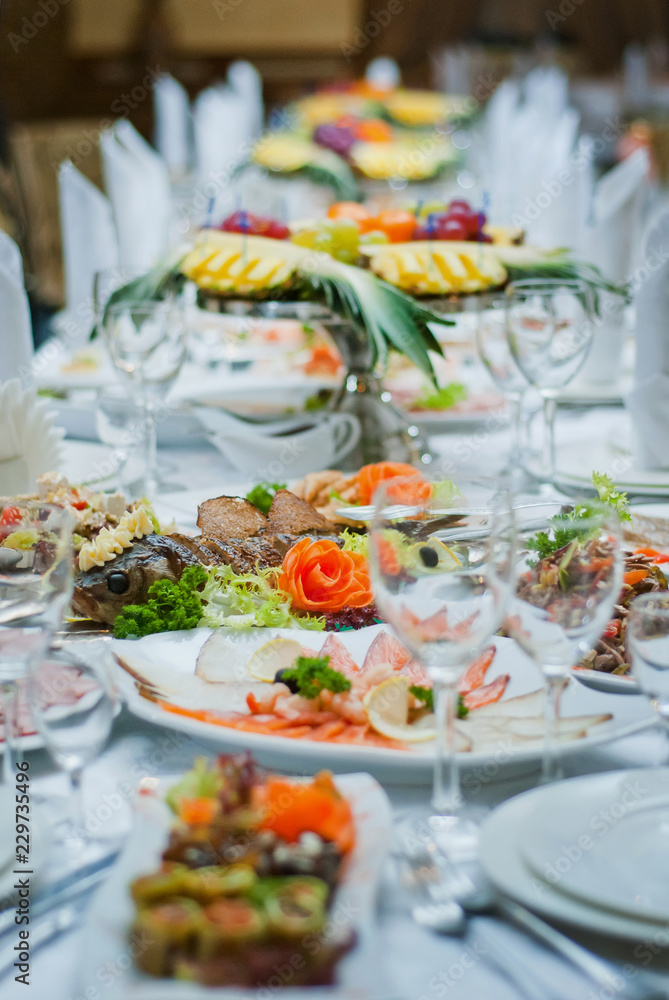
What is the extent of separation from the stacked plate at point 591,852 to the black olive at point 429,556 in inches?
7.8

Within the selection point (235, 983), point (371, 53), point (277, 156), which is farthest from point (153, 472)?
point (371, 53)

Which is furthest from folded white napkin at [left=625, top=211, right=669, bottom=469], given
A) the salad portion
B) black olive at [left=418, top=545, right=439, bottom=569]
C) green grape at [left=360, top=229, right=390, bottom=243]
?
the salad portion

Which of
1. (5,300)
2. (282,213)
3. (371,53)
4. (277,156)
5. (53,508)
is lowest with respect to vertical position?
(53,508)

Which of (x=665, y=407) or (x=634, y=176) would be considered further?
(x=634, y=176)

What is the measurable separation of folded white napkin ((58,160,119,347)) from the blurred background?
14.4ft

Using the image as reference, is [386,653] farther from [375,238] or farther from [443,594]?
[375,238]

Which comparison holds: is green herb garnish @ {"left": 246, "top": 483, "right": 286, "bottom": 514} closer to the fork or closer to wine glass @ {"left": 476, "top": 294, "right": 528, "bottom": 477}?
wine glass @ {"left": 476, "top": 294, "right": 528, "bottom": 477}

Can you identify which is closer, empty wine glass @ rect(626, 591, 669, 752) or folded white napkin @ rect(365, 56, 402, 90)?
empty wine glass @ rect(626, 591, 669, 752)

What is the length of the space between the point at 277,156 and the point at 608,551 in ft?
12.8

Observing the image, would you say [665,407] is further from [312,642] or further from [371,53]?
[371,53]

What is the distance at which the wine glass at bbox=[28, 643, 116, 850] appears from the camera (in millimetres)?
810

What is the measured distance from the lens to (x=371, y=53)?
9.95 metres

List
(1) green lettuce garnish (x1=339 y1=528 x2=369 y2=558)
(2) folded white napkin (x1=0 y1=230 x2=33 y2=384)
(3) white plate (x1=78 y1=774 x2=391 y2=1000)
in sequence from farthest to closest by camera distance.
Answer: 1. (2) folded white napkin (x1=0 y1=230 x2=33 y2=384)
2. (1) green lettuce garnish (x1=339 y1=528 x2=369 y2=558)
3. (3) white plate (x1=78 y1=774 x2=391 y2=1000)

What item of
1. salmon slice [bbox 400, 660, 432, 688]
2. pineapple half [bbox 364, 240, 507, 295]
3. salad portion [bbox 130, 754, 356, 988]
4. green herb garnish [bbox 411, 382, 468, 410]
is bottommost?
salad portion [bbox 130, 754, 356, 988]
